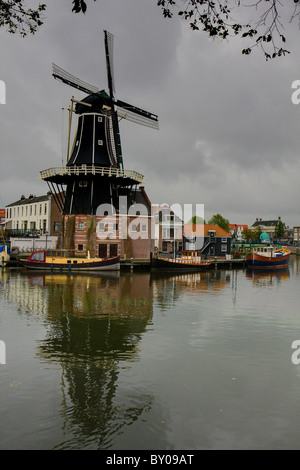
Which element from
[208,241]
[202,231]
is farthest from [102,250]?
[202,231]

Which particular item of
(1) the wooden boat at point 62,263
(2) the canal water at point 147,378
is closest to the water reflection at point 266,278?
(1) the wooden boat at point 62,263

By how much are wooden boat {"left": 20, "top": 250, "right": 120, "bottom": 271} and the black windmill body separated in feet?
24.2

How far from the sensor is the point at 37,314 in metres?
20.5

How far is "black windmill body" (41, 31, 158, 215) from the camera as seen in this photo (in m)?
50.2

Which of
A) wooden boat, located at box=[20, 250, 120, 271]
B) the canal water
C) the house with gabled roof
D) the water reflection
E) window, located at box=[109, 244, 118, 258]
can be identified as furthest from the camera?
the house with gabled roof

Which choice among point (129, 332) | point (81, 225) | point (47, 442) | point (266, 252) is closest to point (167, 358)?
point (129, 332)

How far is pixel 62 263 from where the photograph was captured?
151 ft

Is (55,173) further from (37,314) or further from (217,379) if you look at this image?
(217,379)

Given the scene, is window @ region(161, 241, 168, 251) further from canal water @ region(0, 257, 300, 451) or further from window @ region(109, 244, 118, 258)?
canal water @ region(0, 257, 300, 451)

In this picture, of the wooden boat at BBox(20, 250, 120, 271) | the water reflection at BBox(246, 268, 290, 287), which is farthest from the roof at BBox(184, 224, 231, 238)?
the wooden boat at BBox(20, 250, 120, 271)

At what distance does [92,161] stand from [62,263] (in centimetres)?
1383

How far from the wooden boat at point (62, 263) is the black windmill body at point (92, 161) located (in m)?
7.36

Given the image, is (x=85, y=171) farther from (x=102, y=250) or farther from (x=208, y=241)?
(x=208, y=241)

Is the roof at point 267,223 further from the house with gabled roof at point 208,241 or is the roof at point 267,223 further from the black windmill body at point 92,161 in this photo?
the black windmill body at point 92,161
